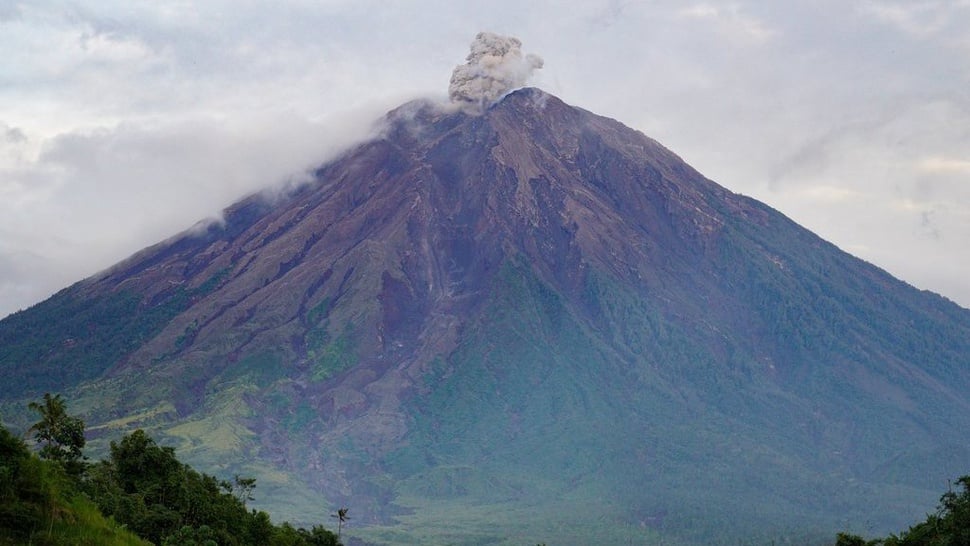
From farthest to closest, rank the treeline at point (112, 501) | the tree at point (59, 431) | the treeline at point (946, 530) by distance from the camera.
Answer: the treeline at point (946, 530) → the tree at point (59, 431) → the treeline at point (112, 501)

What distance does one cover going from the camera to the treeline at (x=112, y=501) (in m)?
24.4

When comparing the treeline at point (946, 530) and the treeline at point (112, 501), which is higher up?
the treeline at point (112, 501)

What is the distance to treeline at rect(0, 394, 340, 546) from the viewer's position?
2439 centimetres

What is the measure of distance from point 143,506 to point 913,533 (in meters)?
49.8

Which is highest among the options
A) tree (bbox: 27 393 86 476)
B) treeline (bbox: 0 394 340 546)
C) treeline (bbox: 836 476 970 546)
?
tree (bbox: 27 393 86 476)

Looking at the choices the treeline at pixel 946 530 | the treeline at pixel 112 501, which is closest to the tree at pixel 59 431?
the treeline at pixel 112 501

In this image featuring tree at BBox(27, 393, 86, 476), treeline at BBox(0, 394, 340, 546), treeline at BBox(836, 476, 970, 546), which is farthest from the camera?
treeline at BBox(836, 476, 970, 546)

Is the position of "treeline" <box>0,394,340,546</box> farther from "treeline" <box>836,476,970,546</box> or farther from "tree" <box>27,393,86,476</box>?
"treeline" <box>836,476,970,546</box>

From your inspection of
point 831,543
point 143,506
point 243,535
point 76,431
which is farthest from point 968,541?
point 831,543

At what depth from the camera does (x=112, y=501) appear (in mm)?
47500

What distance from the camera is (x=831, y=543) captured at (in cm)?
19450

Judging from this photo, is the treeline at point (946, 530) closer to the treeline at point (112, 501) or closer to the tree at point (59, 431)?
the treeline at point (112, 501)

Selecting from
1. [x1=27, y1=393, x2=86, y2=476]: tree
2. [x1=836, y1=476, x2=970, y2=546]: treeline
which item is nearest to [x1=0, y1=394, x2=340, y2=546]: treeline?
[x1=27, y1=393, x2=86, y2=476]: tree

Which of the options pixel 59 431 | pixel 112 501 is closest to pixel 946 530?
pixel 112 501
